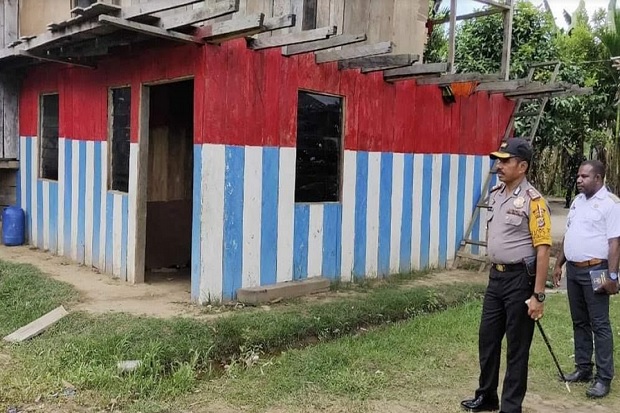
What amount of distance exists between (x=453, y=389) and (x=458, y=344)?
1.02 metres

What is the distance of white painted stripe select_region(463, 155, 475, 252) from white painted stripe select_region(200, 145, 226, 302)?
445cm

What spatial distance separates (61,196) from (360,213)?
425cm

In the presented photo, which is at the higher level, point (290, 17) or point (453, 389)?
point (290, 17)

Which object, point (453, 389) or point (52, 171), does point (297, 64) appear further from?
point (52, 171)

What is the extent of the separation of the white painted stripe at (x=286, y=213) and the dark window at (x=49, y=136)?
398 centimetres

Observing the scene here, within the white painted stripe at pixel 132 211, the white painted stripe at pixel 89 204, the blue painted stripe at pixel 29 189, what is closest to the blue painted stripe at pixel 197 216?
the white painted stripe at pixel 132 211

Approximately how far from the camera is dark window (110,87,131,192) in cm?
730

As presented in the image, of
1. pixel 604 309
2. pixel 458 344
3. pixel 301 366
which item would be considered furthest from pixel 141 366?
pixel 604 309

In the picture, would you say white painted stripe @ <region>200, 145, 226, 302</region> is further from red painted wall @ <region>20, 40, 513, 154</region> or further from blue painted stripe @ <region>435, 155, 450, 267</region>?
blue painted stripe @ <region>435, 155, 450, 267</region>

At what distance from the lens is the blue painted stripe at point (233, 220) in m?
6.18

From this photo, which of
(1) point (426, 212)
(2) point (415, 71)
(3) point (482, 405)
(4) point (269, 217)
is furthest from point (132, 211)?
(3) point (482, 405)

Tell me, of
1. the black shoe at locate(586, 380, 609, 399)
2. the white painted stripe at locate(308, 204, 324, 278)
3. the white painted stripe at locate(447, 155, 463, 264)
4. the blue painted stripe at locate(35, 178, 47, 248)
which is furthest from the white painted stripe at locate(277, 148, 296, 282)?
the blue painted stripe at locate(35, 178, 47, 248)

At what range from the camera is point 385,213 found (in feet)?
25.9

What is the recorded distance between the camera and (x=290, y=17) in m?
5.12
